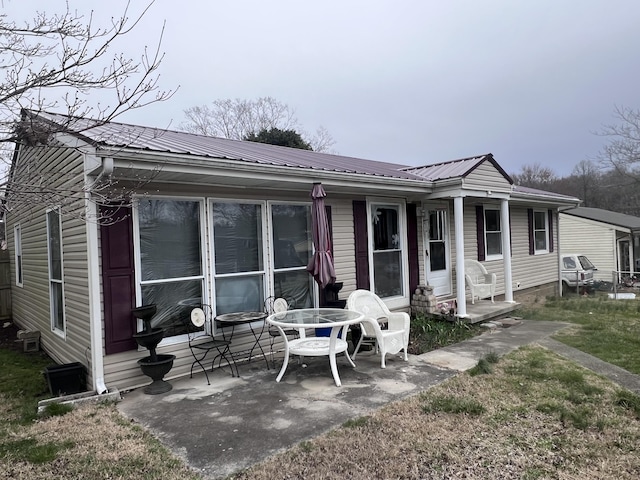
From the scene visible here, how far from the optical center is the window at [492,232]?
10.1m

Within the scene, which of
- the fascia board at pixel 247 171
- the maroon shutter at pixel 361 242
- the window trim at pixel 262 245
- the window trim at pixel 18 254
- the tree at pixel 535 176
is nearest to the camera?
the fascia board at pixel 247 171

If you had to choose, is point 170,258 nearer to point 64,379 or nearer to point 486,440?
point 64,379

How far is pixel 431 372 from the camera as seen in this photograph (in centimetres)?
493

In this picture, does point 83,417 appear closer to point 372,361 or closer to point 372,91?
point 372,361

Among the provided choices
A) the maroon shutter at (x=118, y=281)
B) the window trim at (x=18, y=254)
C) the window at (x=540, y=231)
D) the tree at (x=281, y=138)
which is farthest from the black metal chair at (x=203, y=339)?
the tree at (x=281, y=138)

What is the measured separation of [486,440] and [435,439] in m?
0.39

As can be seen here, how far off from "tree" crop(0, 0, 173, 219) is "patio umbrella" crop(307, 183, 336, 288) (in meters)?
2.69

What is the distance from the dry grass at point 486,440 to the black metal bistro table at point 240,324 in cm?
203

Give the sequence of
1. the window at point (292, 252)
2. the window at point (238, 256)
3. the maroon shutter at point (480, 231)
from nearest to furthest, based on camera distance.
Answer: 1. the window at point (238, 256)
2. the window at point (292, 252)
3. the maroon shutter at point (480, 231)

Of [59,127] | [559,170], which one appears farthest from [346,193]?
[559,170]

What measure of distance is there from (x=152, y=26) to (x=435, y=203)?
6.36 m

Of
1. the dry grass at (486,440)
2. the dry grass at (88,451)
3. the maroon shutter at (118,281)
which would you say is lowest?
the dry grass at (486,440)

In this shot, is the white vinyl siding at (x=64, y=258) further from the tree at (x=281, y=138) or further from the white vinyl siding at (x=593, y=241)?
the white vinyl siding at (x=593, y=241)

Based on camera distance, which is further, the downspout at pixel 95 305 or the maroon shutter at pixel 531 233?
the maroon shutter at pixel 531 233
